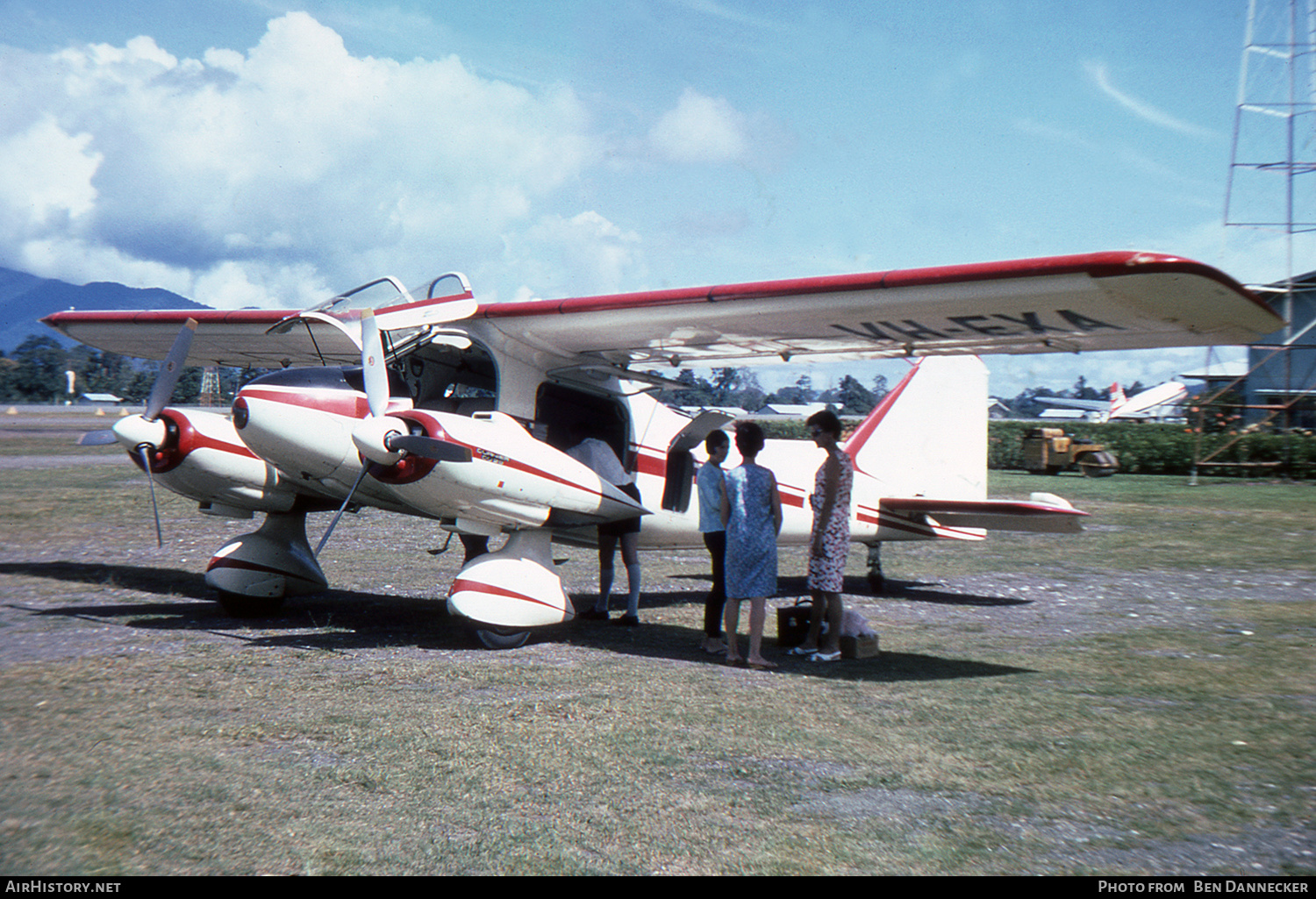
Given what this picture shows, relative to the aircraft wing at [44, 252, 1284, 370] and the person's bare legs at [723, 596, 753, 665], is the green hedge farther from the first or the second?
the person's bare legs at [723, 596, 753, 665]

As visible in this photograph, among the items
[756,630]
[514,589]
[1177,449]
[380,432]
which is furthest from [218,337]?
[1177,449]

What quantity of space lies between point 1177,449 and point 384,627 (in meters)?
34.4

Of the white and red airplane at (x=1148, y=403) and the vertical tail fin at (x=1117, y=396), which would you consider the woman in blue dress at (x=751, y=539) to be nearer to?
the white and red airplane at (x=1148, y=403)

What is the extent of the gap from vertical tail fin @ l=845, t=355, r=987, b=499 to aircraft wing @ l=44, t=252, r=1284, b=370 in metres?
2.77

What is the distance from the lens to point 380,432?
6.44 meters

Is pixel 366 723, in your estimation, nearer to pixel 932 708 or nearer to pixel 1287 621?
pixel 932 708

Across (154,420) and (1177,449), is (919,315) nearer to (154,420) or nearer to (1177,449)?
(154,420)

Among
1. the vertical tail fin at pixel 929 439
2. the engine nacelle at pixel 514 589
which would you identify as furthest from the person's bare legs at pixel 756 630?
the vertical tail fin at pixel 929 439

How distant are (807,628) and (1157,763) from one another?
11.0ft

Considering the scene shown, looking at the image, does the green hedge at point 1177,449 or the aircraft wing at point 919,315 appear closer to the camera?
the aircraft wing at point 919,315

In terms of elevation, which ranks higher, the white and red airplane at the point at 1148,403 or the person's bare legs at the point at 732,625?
the white and red airplane at the point at 1148,403

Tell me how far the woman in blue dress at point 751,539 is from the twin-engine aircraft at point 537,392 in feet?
4.03

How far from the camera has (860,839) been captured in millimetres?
3355

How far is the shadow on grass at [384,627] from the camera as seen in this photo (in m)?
6.58
